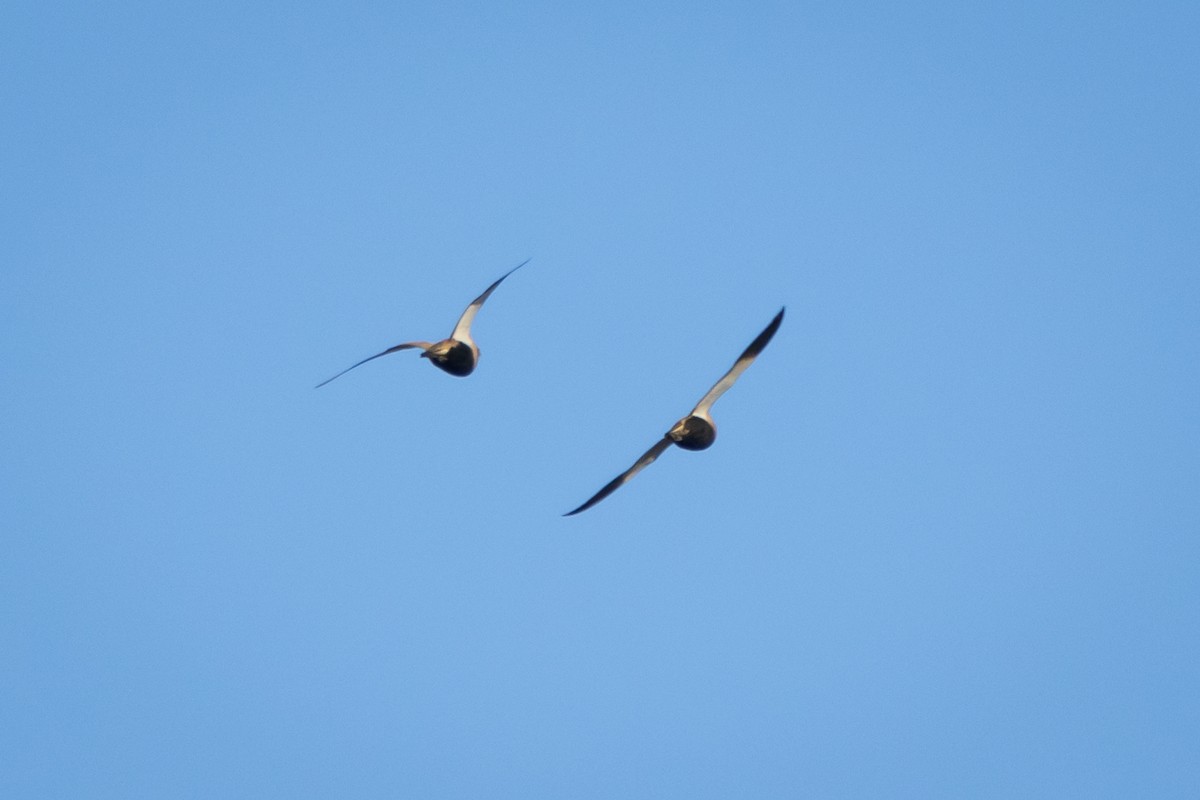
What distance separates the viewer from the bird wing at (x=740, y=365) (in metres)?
26.5

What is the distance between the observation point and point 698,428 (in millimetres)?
26172

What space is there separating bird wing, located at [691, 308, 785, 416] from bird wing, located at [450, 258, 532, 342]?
3.86 metres

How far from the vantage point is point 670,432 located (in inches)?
1033

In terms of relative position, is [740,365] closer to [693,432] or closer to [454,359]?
[693,432]

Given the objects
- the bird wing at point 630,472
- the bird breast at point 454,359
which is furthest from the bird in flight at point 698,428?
the bird breast at point 454,359

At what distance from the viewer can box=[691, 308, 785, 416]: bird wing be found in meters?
26.5

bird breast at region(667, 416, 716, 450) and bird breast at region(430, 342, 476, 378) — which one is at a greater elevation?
bird breast at region(430, 342, 476, 378)

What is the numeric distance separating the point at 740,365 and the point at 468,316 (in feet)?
16.6

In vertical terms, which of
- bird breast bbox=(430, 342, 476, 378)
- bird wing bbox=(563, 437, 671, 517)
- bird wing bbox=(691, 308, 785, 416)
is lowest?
bird wing bbox=(563, 437, 671, 517)

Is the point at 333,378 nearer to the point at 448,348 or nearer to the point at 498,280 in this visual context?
the point at 448,348

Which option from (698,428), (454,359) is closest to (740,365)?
(698,428)

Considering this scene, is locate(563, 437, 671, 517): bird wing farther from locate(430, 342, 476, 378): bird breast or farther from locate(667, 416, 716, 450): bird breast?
locate(430, 342, 476, 378): bird breast

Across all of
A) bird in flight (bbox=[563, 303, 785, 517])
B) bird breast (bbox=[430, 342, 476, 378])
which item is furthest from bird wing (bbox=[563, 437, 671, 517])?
bird breast (bbox=[430, 342, 476, 378])

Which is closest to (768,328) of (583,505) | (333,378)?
(583,505)
